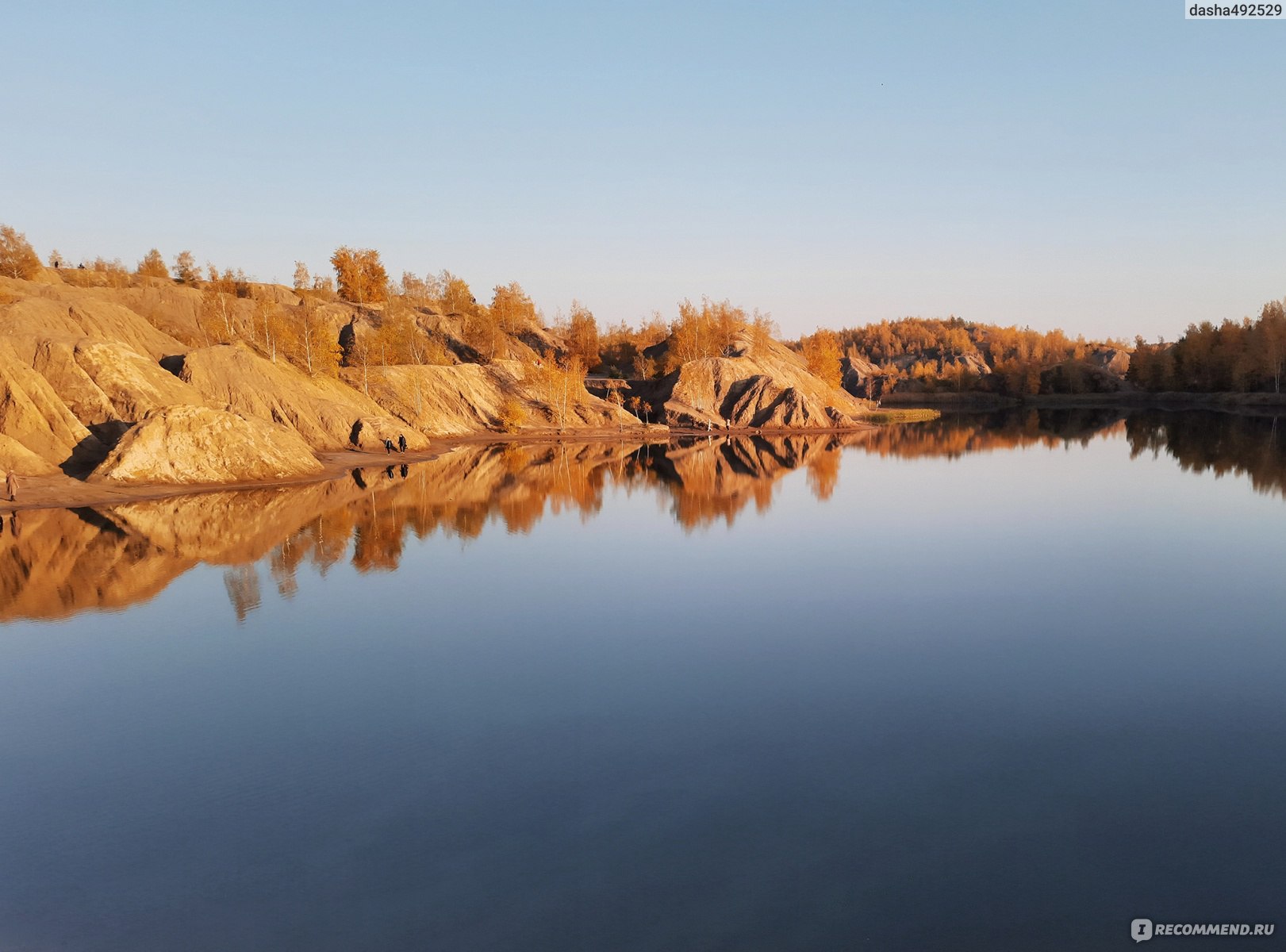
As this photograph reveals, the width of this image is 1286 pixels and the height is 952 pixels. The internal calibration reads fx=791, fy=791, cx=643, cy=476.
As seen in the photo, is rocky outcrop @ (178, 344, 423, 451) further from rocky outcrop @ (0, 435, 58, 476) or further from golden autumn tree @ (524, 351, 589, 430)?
golden autumn tree @ (524, 351, 589, 430)

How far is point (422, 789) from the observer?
43.8 feet

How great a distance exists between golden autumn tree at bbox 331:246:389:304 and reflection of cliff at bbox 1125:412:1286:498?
96855mm

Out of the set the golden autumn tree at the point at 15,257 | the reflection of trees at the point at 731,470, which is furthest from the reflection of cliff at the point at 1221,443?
the golden autumn tree at the point at 15,257

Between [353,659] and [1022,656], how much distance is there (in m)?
16.6

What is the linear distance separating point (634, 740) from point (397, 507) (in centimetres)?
2852

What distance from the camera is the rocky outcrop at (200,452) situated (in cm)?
4209

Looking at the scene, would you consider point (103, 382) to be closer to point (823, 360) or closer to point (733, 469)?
point (733, 469)

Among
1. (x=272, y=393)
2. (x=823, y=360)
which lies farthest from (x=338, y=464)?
(x=823, y=360)

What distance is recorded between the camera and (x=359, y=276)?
113875 mm

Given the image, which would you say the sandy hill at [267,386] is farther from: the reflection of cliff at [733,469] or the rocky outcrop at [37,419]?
the reflection of cliff at [733,469]

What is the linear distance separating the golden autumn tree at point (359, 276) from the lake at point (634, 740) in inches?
3442

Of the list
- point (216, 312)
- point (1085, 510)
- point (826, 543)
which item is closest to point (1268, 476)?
point (1085, 510)

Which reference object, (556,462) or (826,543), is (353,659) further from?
(556,462)

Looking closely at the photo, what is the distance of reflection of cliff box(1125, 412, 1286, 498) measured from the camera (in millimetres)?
53219
